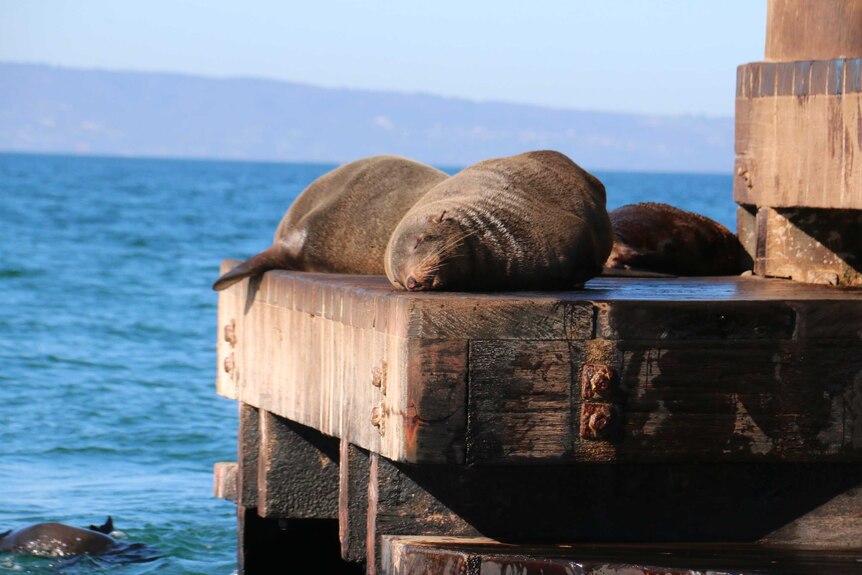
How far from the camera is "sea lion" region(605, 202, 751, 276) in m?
7.45

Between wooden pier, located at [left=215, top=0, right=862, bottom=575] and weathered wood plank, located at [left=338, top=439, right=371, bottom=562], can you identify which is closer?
wooden pier, located at [left=215, top=0, right=862, bottom=575]

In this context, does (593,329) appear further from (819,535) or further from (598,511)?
(819,535)

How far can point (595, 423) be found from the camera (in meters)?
5.07

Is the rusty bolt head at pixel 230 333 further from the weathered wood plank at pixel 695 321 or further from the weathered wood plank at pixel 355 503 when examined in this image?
the weathered wood plank at pixel 695 321

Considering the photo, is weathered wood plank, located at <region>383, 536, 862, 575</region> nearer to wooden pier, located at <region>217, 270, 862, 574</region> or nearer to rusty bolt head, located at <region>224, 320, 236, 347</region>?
wooden pier, located at <region>217, 270, 862, 574</region>

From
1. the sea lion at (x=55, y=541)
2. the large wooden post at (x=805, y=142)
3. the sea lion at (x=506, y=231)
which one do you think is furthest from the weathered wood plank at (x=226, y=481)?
the large wooden post at (x=805, y=142)

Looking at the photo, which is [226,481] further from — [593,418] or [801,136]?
[801,136]

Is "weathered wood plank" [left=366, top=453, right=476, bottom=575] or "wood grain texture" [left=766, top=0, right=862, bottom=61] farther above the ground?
"wood grain texture" [left=766, top=0, right=862, bottom=61]

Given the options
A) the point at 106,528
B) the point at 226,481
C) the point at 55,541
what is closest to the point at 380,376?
the point at 226,481

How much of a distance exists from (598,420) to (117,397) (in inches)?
453

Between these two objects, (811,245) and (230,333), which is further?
(230,333)

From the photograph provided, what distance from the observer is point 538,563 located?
16.2ft

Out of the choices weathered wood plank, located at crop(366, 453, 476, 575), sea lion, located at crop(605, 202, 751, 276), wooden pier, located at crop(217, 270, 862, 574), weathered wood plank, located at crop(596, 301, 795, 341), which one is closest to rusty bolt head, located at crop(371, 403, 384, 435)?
wooden pier, located at crop(217, 270, 862, 574)

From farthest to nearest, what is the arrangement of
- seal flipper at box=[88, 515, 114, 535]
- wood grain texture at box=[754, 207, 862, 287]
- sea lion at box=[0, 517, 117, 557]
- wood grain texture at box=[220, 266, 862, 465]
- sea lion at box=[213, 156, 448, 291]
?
seal flipper at box=[88, 515, 114, 535]
sea lion at box=[0, 517, 117, 557]
sea lion at box=[213, 156, 448, 291]
wood grain texture at box=[754, 207, 862, 287]
wood grain texture at box=[220, 266, 862, 465]
